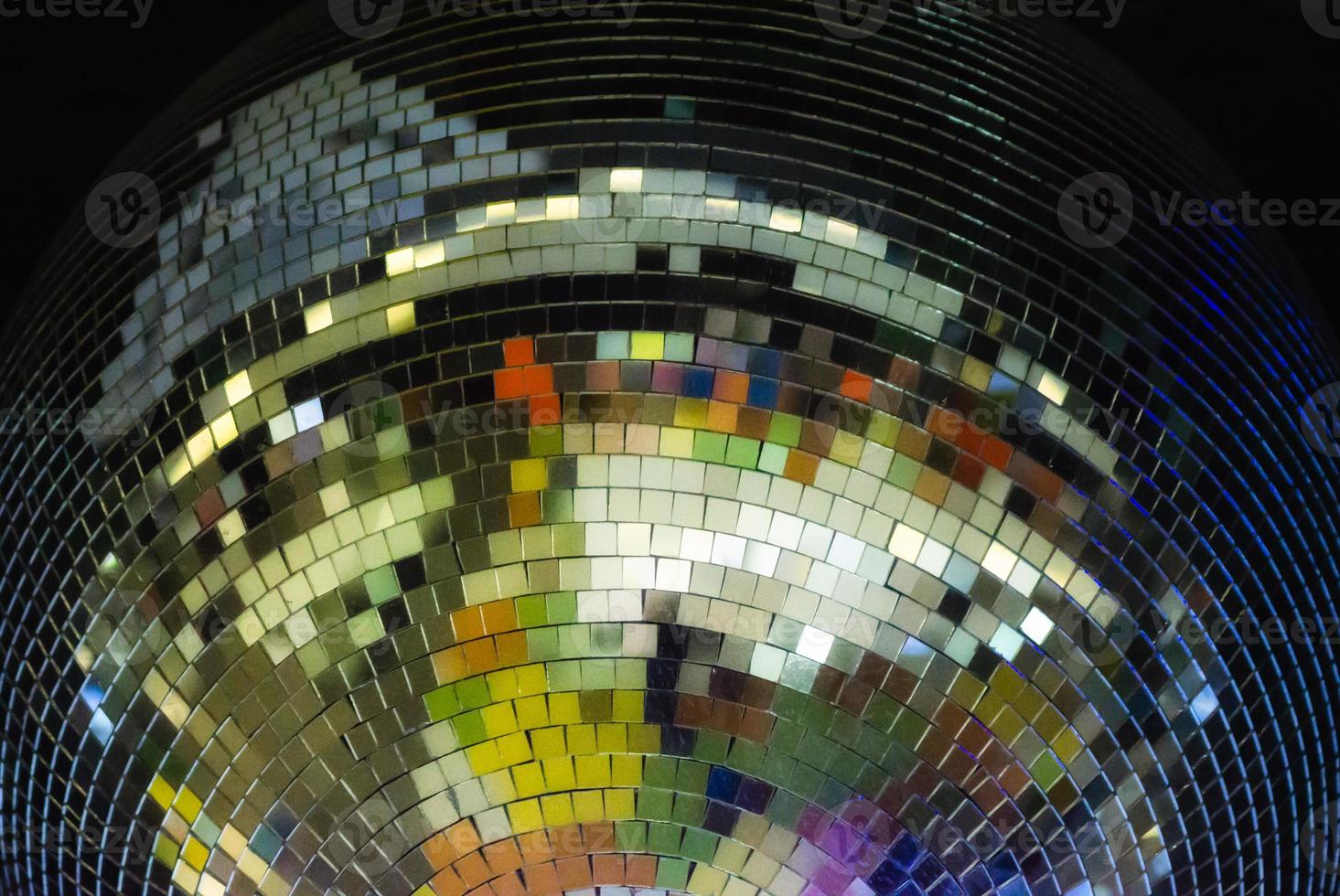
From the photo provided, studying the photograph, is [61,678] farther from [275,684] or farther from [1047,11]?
[1047,11]

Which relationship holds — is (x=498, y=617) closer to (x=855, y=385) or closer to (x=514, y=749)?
(x=514, y=749)

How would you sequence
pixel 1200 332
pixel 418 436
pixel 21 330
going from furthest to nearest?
pixel 21 330 → pixel 1200 332 → pixel 418 436

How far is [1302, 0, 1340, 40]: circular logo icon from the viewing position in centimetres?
182

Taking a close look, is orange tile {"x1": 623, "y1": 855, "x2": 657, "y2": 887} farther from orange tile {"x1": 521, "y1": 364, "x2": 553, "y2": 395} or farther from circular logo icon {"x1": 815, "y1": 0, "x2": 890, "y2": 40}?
circular logo icon {"x1": 815, "y1": 0, "x2": 890, "y2": 40}

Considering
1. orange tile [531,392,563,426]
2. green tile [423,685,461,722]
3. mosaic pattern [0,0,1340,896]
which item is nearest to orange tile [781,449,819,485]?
mosaic pattern [0,0,1340,896]

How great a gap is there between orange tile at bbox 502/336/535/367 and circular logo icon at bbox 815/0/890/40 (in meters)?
0.32

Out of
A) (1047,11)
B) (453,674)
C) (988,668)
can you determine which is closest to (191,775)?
(453,674)

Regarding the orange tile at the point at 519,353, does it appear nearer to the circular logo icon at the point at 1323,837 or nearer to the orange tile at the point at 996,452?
the orange tile at the point at 996,452

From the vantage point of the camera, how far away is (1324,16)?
1.84 m

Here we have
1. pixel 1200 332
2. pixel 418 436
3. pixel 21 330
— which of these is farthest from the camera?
pixel 21 330

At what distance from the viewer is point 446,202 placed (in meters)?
0.98

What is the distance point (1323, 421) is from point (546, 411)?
2.02ft

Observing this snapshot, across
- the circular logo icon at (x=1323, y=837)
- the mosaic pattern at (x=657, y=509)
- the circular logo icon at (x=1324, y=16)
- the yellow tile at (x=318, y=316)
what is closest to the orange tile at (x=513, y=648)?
the mosaic pattern at (x=657, y=509)

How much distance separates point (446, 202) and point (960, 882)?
0.54m
